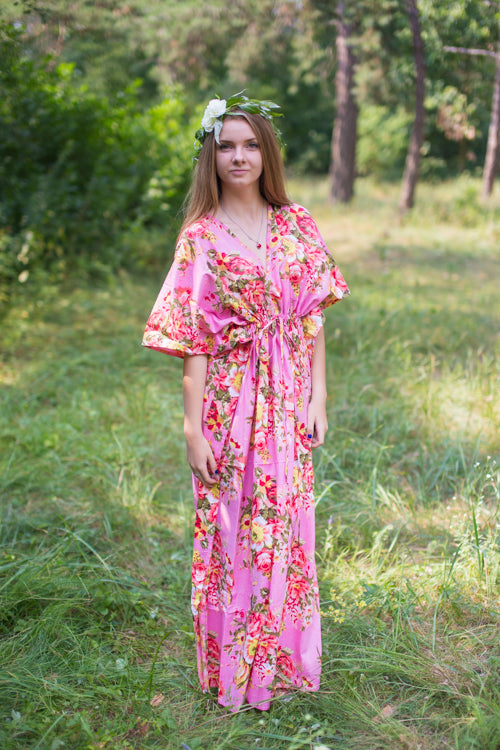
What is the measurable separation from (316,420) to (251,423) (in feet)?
0.91

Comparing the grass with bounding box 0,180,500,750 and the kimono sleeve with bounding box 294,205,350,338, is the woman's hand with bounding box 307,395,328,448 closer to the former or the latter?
the kimono sleeve with bounding box 294,205,350,338

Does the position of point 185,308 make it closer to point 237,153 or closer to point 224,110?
point 237,153

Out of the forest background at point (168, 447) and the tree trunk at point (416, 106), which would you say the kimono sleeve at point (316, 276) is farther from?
the tree trunk at point (416, 106)

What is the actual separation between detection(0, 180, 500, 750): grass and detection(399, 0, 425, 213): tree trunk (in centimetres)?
590

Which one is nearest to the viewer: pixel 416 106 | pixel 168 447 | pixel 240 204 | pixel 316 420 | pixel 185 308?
pixel 185 308

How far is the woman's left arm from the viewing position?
6.93ft

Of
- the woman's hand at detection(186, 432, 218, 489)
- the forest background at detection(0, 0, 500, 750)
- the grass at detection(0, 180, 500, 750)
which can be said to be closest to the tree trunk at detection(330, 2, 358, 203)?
the forest background at detection(0, 0, 500, 750)

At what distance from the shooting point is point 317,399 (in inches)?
83.5

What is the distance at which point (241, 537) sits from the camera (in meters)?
2.00

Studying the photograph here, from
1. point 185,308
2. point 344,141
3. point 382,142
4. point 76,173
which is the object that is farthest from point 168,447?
point 382,142

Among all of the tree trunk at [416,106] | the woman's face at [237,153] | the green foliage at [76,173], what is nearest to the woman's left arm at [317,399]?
the woman's face at [237,153]

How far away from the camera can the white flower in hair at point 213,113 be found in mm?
1927

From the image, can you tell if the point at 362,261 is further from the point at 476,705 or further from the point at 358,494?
the point at 476,705

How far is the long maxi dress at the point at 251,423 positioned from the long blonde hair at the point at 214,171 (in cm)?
6
